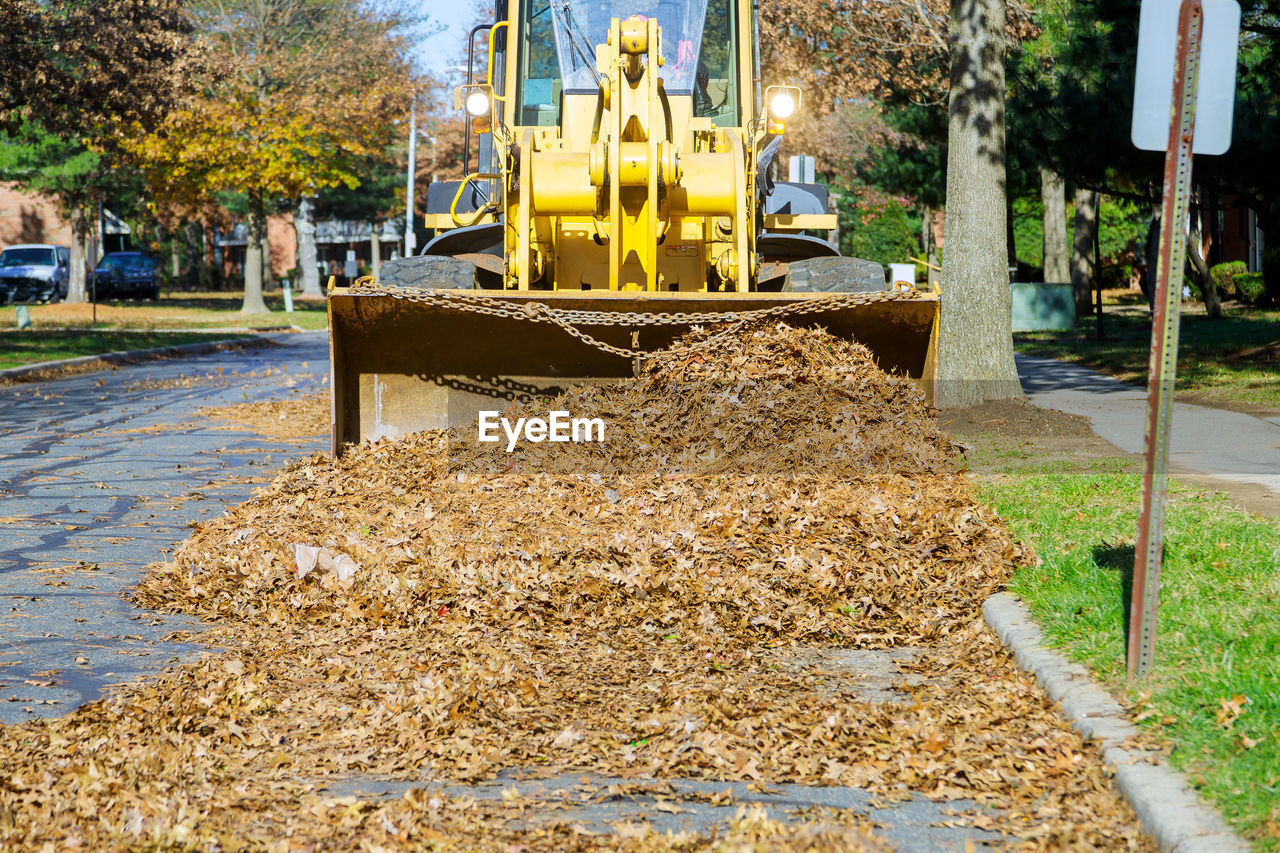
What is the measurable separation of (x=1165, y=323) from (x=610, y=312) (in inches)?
155

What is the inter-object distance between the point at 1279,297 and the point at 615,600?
28089mm

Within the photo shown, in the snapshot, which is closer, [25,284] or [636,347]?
[636,347]

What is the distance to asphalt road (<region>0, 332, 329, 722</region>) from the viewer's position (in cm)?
524

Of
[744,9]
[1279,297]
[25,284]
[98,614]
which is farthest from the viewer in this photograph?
[25,284]

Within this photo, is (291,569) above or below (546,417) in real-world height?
below

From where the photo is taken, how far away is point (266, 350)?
25.1 m

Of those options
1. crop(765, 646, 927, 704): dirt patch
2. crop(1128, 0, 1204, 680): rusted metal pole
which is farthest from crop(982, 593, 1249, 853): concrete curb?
crop(765, 646, 927, 704): dirt patch

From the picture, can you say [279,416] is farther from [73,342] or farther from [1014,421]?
[73,342]

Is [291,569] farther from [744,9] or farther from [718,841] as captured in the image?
[744,9]

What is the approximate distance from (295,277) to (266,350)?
45356 mm

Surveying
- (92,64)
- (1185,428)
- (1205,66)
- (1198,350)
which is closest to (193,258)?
(92,64)

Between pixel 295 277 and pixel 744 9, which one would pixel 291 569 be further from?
pixel 295 277

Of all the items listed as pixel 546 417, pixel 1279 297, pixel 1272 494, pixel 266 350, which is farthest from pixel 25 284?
pixel 1272 494

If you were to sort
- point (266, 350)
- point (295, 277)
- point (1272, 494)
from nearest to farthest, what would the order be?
→ point (1272, 494) → point (266, 350) → point (295, 277)
